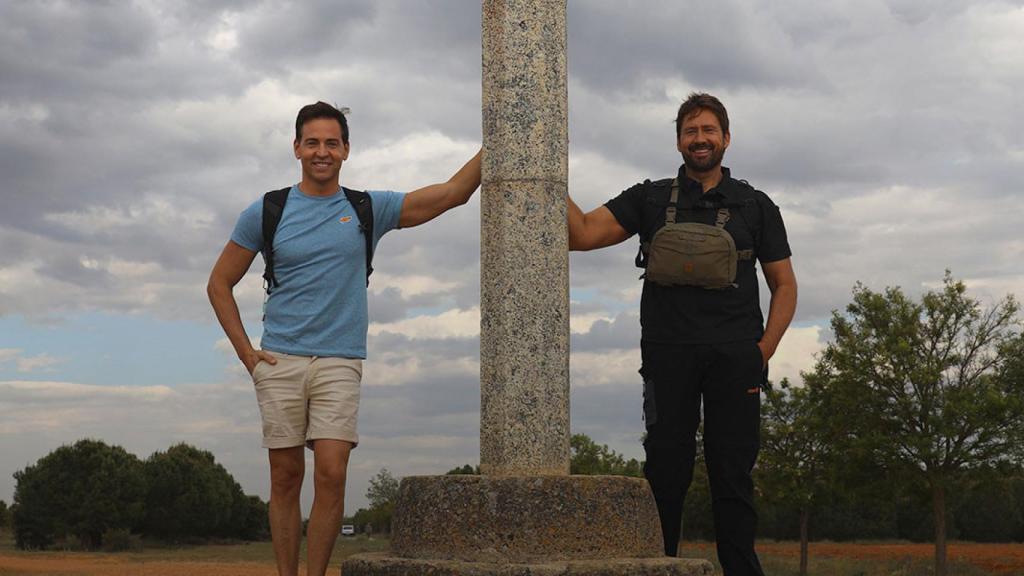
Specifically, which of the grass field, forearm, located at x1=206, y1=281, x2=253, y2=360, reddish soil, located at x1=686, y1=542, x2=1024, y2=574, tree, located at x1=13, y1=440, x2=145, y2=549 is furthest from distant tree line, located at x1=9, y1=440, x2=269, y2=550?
forearm, located at x1=206, y1=281, x2=253, y2=360

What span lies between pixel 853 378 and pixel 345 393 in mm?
24255

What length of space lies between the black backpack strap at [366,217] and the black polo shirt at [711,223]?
1412mm

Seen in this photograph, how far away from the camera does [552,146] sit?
6.27 meters

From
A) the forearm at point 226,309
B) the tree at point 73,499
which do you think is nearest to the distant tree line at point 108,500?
the tree at point 73,499

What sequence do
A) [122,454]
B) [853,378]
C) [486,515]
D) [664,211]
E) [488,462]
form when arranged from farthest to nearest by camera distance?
[122,454] < [853,378] < [664,211] < [488,462] < [486,515]

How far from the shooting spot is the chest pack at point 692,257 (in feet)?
20.2

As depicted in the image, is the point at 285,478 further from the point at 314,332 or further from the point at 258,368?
the point at 314,332

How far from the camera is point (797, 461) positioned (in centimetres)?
3145

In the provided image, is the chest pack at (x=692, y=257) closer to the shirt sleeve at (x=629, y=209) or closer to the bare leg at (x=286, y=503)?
the shirt sleeve at (x=629, y=209)

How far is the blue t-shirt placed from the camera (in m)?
5.91

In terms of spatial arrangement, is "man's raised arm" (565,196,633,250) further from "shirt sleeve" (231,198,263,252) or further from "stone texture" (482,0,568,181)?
"shirt sleeve" (231,198,263,252)

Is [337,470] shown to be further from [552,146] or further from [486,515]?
[552,146]

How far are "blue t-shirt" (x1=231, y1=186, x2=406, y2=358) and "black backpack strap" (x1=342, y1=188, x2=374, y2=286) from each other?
3 cm

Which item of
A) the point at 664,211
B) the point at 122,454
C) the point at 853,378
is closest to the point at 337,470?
the point at 664,211
